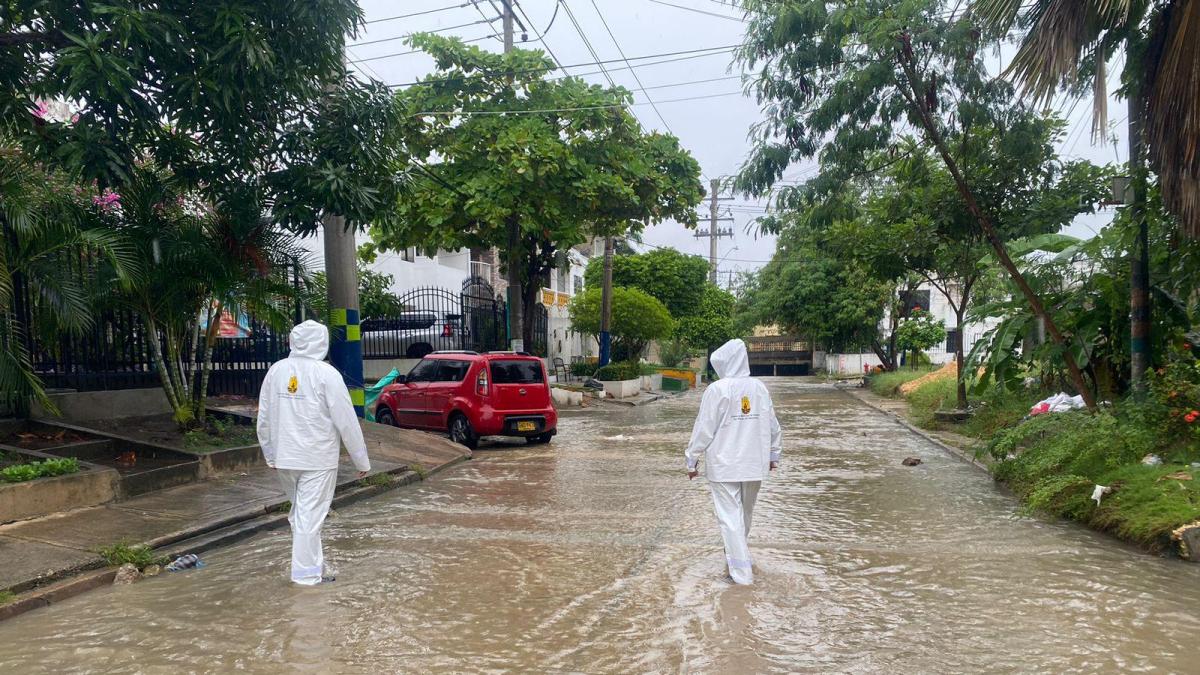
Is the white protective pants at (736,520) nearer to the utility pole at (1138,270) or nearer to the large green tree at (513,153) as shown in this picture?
the utility pole at (1138,270)

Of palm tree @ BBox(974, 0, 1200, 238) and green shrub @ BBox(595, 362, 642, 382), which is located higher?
palm tree @ BBox(974, 0, 1200, 238)

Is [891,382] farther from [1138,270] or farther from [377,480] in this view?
[377,480]

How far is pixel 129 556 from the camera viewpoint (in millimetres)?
6375

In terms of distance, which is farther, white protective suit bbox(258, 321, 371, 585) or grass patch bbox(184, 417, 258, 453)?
grass patch bbox(184, 417, 258, 453)

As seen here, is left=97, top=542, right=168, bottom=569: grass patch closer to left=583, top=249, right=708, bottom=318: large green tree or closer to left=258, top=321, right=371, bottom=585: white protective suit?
left=258, top=321, right=371, bottom=585: white protective suit

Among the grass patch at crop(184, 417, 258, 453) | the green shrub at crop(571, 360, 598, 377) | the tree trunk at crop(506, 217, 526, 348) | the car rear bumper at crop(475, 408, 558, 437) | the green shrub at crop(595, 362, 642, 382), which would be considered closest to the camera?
the grass patch at crop(184, 417, 258, 453)

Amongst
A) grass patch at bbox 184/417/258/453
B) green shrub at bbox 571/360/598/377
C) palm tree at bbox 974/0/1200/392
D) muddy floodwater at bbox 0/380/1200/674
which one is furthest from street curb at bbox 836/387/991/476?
green shrub at bbox 571/360/598/377

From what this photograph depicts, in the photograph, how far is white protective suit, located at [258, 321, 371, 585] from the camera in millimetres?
6016

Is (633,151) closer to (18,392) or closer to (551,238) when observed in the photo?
(551,238)

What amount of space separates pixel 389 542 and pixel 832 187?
26.6 feet

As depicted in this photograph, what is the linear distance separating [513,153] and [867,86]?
302 inches

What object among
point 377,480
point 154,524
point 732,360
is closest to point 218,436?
point 377,480

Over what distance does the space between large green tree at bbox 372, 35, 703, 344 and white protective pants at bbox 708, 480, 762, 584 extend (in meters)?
11.0

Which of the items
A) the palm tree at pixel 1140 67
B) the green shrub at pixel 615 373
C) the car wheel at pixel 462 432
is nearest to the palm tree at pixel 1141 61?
the palm tree at pixel 1140 67
